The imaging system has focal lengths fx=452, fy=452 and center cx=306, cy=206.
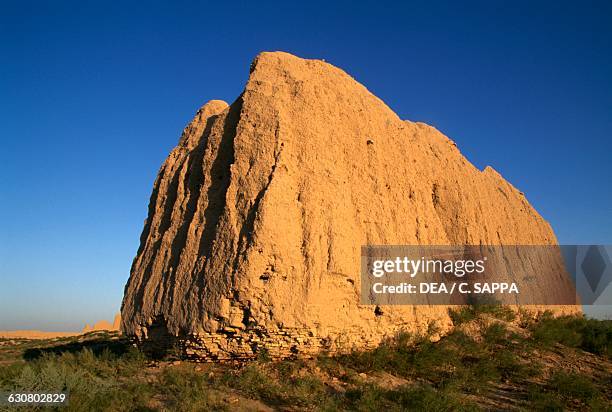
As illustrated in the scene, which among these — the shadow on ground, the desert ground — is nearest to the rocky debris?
the desert ground

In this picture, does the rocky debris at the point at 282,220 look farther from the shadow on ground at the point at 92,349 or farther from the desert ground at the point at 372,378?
the shadow on ground at the point at 92,349

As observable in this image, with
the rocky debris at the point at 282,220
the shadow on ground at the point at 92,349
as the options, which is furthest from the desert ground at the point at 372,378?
the shadow on ground at the point at 92,349

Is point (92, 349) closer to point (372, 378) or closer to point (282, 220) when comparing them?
point (282, 220)

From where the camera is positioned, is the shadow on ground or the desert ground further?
the shadow on ground

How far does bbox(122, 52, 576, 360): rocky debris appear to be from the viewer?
318 inches

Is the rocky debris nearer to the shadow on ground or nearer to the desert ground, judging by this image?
the desert ground

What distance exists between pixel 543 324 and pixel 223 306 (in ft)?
29.6

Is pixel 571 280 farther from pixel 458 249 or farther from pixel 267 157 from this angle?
pixel 267 157

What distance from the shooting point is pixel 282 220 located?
8531 mm

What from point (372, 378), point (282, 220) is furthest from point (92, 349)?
point (372, 378)

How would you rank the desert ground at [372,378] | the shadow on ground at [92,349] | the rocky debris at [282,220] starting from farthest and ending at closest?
the shadow on ground at [92,349]
the rocky debris at [282,220]
the desert ground at [372,378]

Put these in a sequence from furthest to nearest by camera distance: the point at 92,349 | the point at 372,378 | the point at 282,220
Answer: the point at 92,349 < the point at 282,220 < the point at 372,378

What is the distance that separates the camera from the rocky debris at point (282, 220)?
26.5 ft

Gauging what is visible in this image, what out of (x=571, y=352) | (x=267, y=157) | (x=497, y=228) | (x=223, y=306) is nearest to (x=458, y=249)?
(x=497, y=228)
